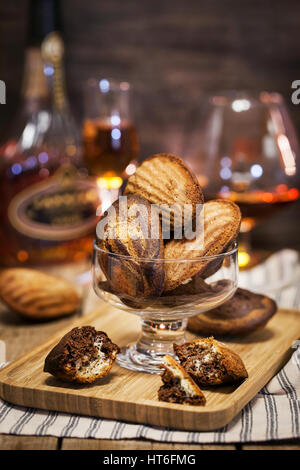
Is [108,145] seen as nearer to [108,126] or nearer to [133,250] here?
[108,126]

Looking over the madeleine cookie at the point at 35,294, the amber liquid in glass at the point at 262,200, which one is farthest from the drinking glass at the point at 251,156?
the madeleine cookie at the point at 35,294

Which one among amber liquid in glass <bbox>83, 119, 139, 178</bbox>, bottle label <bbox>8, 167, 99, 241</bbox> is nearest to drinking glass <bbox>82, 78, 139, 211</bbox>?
amber liquid in glass <bbox>83, 119, 139, 178</bbox>

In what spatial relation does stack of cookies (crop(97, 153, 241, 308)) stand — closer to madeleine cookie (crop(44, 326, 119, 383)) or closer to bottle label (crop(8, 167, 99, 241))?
madeleine cookie (crop(44, 326, 119, 383))

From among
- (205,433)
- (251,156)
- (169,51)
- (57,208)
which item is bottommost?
(205,433)

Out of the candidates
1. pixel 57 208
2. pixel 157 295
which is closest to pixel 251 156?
pixel 57 208

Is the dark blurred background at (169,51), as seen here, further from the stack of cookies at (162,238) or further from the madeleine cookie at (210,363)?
the madeleine cookie at (210,363)
